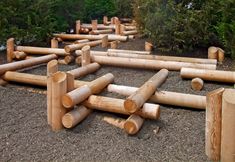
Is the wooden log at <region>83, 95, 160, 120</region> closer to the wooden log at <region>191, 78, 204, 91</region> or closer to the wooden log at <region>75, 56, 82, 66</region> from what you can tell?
the wooden log at <region>191, 78, 204, 91</region>

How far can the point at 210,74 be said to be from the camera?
5910 mm

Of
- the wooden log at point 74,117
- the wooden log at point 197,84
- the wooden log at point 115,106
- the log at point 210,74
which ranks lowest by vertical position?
the wooden log at point 74,117

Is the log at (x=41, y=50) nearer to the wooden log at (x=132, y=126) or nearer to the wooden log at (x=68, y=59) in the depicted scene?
the wooden log at (x=68, y=59)

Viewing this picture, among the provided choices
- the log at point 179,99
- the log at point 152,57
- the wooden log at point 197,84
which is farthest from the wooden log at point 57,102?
the log at point 152,57

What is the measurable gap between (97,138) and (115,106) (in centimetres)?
55

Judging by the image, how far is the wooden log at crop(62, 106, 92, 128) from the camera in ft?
13.9

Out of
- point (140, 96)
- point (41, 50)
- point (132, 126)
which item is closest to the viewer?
point (132, 126)

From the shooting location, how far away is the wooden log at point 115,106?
427cm

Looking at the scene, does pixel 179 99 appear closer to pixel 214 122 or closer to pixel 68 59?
pixel 214 122

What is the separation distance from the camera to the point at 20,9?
9.43 metres

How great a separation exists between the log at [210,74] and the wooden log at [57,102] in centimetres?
271

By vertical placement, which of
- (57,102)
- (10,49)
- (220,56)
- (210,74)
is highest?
(10,49)

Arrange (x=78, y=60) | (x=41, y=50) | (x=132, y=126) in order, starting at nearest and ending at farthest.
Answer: (x=132, y=126) → (x=78, y=60) → (x=41, y=50)

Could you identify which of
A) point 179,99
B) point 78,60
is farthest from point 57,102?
point 78,60
